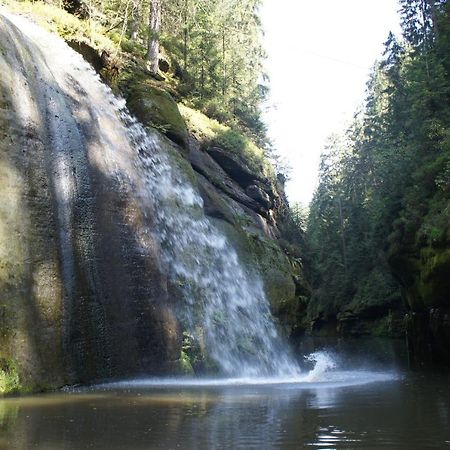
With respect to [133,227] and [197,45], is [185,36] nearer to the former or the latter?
[197,45]

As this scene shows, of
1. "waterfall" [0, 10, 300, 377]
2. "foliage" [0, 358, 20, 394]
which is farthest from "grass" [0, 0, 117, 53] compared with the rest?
"foliage" [0, 358, 20, 394]

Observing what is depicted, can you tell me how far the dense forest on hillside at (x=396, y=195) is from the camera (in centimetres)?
1941

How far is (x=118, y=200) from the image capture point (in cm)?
1074

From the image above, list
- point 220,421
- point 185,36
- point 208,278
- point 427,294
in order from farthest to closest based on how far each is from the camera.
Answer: point 185,36, point 427,294, point 208,278, point 220,421

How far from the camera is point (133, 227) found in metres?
10.7

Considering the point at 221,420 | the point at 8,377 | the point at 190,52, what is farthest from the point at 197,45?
the point at 221,420

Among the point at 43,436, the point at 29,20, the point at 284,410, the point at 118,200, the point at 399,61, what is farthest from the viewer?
the point at 399,61

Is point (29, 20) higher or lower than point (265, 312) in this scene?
higher

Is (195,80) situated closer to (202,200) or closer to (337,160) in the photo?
(202,200)

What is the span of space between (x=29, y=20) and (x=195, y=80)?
10.7 m

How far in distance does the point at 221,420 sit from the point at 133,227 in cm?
633

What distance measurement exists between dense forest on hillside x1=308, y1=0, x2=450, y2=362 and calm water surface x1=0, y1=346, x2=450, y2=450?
37.6 feet

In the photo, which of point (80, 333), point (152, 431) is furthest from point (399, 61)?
point (152, 431)

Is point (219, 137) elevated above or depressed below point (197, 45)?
below
